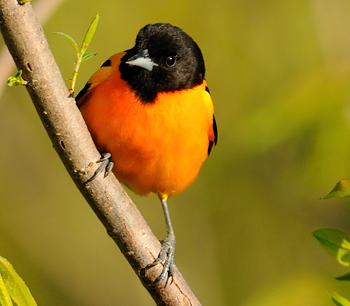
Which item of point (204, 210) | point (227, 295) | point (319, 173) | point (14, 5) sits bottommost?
point (227, 295)

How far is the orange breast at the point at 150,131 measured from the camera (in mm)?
3453

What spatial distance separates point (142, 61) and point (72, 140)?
1159mm

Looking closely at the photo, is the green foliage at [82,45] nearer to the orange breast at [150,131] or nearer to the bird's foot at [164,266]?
the bird's foot at [164,266]

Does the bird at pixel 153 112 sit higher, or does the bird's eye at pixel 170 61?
the bird's eye at pixel 170 61

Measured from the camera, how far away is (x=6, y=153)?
5621 mm

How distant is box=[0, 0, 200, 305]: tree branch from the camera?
227 centimetres

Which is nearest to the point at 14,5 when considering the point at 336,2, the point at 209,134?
the point at 209,134

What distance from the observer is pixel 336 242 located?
2.27 m

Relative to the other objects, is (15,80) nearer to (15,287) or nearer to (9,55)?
(9,55)

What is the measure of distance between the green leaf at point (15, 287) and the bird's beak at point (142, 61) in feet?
5.19

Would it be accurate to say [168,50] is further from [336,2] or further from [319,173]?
[336,2]

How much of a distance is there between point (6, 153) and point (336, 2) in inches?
82.9

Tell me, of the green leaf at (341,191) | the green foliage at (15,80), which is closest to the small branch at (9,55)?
the green foliage at (15,80)

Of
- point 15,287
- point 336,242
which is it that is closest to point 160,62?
point 336,242
